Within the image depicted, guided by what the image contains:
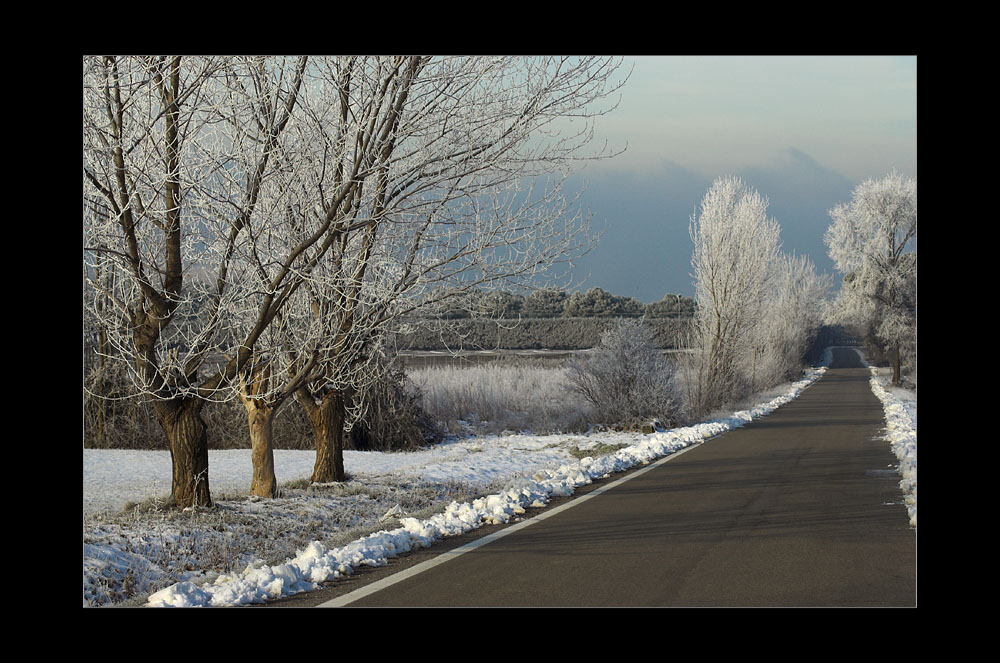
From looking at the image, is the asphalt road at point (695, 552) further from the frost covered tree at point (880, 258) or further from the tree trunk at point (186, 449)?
the frost covered tree at point (880, 258)

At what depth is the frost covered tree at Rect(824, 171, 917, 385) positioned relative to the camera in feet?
169

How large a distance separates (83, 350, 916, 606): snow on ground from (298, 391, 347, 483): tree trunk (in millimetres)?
499

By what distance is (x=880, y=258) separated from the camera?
52.6 meters

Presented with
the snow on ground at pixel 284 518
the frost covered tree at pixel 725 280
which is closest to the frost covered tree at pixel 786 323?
the frost covered tree at pixel 725 280

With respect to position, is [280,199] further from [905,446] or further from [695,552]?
[905,446]

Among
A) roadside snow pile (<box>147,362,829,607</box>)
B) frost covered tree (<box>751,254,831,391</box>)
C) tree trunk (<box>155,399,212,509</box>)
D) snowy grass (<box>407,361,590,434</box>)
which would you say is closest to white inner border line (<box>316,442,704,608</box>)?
roadside snow pile (<box>147,362,829,607</box>)

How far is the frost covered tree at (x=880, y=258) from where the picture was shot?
51.4 meters

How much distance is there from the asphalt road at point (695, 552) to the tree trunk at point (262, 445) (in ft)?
14.3

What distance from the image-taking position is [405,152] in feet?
33.7

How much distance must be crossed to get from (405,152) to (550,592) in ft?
19.0

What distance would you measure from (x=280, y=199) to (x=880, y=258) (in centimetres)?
4955

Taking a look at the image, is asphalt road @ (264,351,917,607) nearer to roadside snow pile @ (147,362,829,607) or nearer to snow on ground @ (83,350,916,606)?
roadside snow pile @ (147,362,829,607)

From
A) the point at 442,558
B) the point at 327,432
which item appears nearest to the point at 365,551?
the point at 442,558
